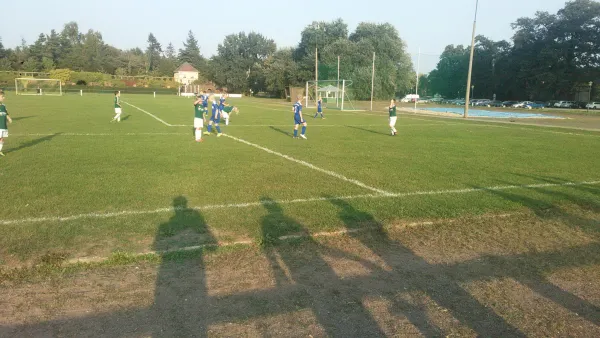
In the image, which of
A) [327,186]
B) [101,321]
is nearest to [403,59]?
[327,186]

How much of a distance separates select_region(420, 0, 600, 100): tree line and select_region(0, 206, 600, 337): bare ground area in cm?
6375

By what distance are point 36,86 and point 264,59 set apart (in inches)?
2008

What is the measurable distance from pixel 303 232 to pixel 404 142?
1212 cm

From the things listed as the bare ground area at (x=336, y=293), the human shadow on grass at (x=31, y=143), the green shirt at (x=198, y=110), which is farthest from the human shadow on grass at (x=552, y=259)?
the human shadow on grass at (x=31, y=143)

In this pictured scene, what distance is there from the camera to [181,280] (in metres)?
4.62

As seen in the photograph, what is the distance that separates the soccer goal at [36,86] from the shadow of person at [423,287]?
245 feet

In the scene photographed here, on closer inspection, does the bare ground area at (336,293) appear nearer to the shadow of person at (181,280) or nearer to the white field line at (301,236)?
the shadow of person at (181,280)

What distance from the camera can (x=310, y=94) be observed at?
183 ft

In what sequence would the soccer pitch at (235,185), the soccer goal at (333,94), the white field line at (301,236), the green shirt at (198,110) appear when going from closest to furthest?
1. the white field line at (301,236)
2. the soccer pitch at (235,185)
3. the green shirt at (198,110)
4. the soccer goal at (333,94)

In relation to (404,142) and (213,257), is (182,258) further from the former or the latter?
(404,142)

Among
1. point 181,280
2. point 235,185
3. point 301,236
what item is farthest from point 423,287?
point 235,185

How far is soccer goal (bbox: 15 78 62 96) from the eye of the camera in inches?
2699

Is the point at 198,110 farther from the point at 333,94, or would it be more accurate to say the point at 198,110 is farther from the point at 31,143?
the point at 333,94

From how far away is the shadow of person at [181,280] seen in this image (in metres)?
3.74
